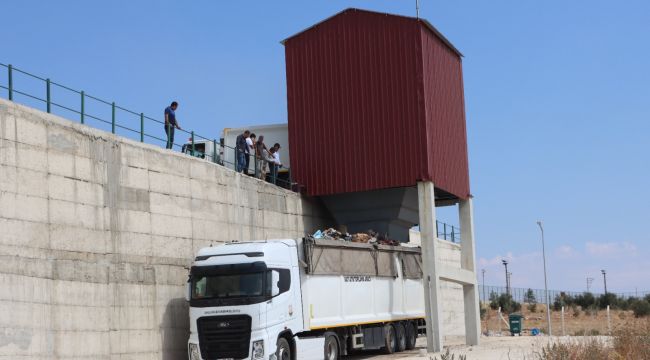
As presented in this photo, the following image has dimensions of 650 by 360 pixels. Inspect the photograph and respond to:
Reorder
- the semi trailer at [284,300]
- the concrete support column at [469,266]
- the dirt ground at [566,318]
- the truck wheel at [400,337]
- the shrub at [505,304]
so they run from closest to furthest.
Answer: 1. the semi trailer at [284,300]
2. the truck wheel at [400,337]
3. the concrete support column at [469,266]
4. the dirt ground at [566,318]
5. the shrub at [505,304]

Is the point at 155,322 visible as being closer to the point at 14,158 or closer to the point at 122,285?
the point at 122,285

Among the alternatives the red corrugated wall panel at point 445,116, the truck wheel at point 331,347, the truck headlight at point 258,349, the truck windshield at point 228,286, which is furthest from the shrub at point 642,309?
the truck headlight at point 258,349

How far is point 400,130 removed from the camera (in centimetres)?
3064

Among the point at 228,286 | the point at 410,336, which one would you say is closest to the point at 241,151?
the point at 228,286

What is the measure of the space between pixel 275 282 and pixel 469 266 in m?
14.4

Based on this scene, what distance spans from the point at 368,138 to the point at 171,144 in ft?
27.2

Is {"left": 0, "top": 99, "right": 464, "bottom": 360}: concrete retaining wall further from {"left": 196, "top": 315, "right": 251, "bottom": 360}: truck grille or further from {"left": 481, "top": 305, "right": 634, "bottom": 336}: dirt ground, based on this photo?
{"left": 481, "top": 305, "right": 634, "bottom": 336}: dirt ground

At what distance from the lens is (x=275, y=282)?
853 inches

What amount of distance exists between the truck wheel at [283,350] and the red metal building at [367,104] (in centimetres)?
990

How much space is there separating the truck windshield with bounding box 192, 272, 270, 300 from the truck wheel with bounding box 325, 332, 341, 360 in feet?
12.3

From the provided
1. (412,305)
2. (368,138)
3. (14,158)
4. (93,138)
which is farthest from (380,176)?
(14,158)

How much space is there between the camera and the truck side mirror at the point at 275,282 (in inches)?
849

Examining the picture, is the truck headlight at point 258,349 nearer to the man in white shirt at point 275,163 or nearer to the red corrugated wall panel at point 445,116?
the man in white shirt at point 275,163

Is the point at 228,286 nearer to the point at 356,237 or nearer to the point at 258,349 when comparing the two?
the point at 258,349
